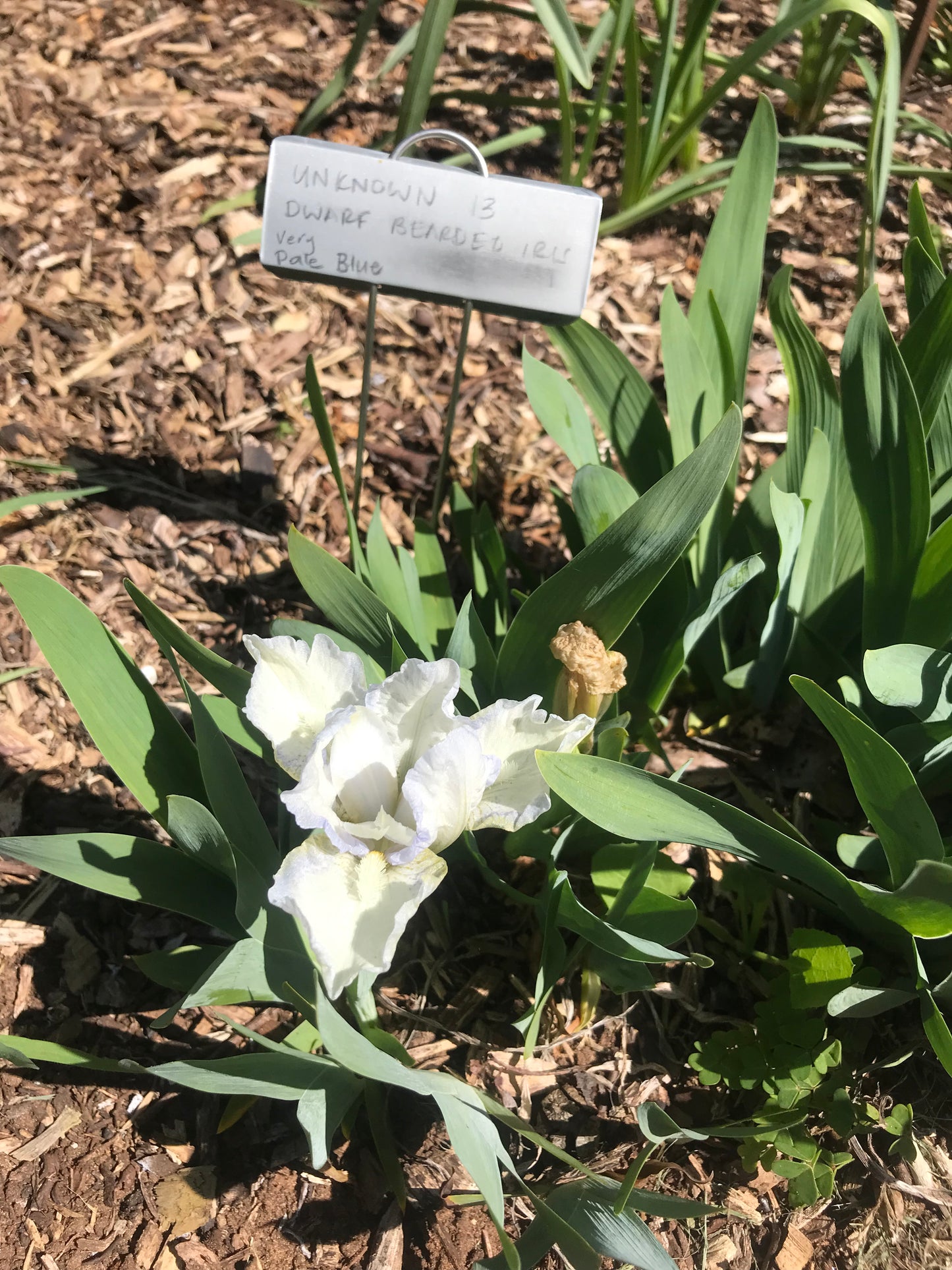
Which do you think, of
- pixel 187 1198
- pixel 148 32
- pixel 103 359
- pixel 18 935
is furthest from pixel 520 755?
pixel 148 32

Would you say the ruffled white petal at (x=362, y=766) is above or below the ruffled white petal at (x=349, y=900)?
above

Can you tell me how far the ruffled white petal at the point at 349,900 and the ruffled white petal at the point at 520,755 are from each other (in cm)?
8

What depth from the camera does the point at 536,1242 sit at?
3.39ft

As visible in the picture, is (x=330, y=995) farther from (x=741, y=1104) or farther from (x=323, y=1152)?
(x=741, y=1104)

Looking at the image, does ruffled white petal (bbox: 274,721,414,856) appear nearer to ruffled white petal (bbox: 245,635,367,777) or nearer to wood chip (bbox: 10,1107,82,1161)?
ruffled white petal (bbox: 245,635,367,777)

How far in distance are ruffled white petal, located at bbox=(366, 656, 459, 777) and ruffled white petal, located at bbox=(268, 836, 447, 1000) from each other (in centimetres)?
12

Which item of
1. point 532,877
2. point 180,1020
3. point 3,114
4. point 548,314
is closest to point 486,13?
point 3,114

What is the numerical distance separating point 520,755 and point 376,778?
156mm

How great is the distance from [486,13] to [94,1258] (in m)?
2.94

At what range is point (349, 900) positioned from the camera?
927 millimetres

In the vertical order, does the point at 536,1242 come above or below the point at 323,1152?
below

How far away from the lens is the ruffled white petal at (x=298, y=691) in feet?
3.20

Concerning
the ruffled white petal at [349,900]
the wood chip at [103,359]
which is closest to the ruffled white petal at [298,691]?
the ruffled white petal at [349,900]

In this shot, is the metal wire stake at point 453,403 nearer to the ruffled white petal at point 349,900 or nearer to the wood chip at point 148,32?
the ruffled white petal at point 349,900
